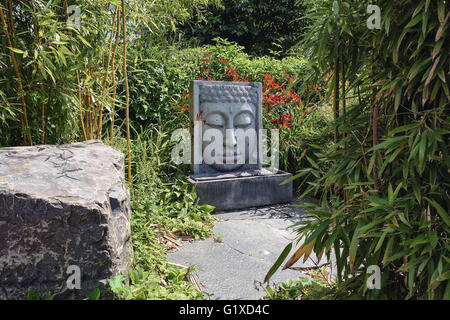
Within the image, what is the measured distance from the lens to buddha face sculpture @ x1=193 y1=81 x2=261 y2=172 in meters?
4.01

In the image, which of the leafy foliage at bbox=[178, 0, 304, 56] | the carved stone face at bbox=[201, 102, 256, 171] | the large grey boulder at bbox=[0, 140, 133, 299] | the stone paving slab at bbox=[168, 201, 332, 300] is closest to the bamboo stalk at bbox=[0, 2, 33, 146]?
the large grey boulder at bbox=[0, 140, 133, 299]

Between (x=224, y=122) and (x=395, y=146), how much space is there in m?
2.91

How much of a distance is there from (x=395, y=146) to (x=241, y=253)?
1743 mm

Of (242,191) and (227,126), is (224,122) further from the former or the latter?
(242,191)

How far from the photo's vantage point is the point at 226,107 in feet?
13.4

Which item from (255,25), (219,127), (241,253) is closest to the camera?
(241,253)

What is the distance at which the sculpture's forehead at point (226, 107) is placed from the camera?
4.01 m

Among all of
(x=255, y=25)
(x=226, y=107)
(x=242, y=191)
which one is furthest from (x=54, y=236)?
(x=255, y=25)

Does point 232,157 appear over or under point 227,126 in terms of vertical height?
under

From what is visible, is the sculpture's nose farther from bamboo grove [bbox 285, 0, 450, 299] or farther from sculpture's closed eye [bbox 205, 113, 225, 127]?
bamboo grove [bbox 285, 0, 450, 299]

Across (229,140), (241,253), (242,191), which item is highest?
(229,140)

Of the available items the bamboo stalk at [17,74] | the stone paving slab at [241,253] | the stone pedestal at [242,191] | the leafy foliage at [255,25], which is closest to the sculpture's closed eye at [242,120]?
the stone pedestal at [242,191]

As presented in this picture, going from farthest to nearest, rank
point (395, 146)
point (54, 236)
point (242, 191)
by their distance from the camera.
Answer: point (242, 191)
point (54, 236)
point (395, 146)

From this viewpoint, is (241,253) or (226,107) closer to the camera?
(241,253)
